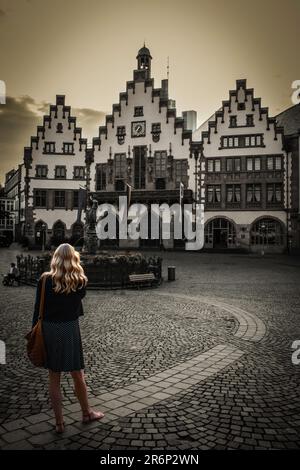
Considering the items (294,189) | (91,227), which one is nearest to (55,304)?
(91,227)

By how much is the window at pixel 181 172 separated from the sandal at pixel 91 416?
39.1 meters

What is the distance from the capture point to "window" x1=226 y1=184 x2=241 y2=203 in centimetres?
4066

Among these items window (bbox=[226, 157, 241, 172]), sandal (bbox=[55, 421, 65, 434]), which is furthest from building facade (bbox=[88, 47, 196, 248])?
sandal (bbox=[55, 421, 65, 434])

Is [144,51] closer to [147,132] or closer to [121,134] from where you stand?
[147,132]

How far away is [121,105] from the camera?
4459 cm

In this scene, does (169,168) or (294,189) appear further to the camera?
(169,168)

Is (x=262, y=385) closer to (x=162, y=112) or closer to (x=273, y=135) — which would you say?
(x=273, y=135)

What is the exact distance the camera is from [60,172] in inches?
1816

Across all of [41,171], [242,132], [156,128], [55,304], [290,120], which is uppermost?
[290,120]

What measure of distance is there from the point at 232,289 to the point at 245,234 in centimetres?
2604

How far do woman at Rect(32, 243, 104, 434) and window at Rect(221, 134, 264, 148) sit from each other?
38.9 meters

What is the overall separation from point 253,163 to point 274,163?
2.15 metres

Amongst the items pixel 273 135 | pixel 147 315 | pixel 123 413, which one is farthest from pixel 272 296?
pixel 273 135

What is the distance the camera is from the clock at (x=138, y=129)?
4388 cm
